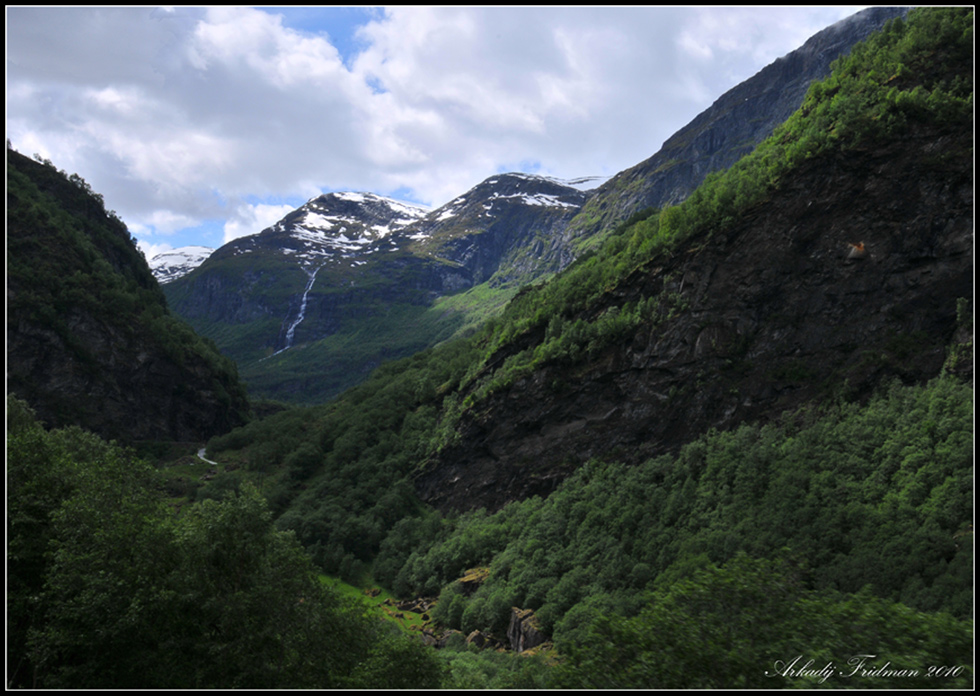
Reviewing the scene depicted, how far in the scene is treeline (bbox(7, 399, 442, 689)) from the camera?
21516 mm

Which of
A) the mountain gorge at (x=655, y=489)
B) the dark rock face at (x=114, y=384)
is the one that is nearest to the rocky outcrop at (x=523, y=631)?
Answer: the mountain gorge at (x=655, y=489)

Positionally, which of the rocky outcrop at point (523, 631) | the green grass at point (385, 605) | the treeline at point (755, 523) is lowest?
the green grass at point (385, 605)

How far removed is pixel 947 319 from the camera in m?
60.7

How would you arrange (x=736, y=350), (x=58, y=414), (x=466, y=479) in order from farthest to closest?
(x=58, y=414) < (x=466, y=479) < (x=736, y=350)

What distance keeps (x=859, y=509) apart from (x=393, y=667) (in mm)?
46845

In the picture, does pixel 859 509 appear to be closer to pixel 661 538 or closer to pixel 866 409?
pixel 866 409

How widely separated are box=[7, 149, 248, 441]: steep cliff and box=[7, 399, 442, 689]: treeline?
109980 mm

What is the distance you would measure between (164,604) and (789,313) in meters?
72.7

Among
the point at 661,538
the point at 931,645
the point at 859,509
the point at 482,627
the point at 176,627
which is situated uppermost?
the point at 931,645

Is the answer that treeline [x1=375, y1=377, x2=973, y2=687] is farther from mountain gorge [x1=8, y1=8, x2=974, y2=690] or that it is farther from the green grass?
the green grass

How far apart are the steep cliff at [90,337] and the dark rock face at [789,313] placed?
99428 millimetres

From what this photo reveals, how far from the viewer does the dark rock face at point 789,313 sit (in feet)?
204

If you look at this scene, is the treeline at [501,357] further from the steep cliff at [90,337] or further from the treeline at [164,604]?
the treeline at [164,604]

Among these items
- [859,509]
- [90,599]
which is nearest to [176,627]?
[90,599]
